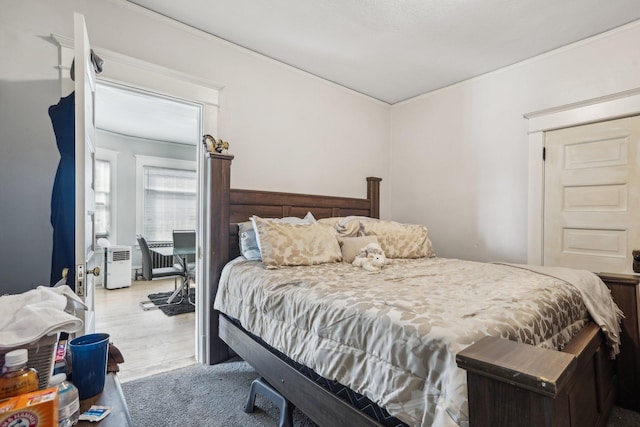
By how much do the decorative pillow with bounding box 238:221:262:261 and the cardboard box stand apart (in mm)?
1679

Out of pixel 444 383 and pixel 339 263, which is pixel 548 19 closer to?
pixel 339 263

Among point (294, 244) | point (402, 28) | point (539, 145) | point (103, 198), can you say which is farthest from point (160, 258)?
point (539, 145)

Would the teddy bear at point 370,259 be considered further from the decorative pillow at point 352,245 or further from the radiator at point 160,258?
the radiator at point 160,258

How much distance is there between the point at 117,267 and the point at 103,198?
1.34m

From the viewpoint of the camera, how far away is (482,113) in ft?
10.5

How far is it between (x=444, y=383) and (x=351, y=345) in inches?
15.1

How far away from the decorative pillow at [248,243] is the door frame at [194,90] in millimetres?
298

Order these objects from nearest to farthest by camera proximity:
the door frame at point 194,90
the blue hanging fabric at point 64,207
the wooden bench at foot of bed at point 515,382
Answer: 1. the wooden bench at foot of bed at point 515,382
2. the blue hanging fabric at point 64,207
3. the door frame at point 194,90

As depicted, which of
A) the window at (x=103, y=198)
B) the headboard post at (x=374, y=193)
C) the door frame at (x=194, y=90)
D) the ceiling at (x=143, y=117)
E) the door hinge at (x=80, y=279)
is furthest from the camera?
the window at (x=103, y=198)

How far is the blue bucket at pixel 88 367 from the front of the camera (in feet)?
2.96

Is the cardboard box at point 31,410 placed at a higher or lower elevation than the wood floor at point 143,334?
higher

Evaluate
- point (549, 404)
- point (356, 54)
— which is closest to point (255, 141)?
point (356, 54)

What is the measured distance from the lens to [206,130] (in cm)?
261

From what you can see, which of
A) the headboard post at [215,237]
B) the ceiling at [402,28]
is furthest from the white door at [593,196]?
the headboard post at [215,237]
